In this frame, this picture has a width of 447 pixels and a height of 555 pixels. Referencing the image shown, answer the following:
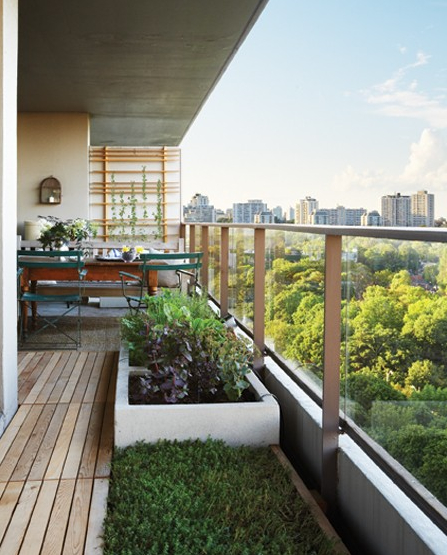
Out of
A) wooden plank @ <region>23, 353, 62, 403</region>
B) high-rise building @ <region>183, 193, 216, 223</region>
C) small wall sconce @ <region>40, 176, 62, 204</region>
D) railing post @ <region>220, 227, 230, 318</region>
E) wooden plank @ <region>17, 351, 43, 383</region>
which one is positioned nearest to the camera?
wooden plank @ <region>23, 353, 62, 403</region>

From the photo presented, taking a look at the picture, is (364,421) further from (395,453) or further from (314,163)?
(314,163)

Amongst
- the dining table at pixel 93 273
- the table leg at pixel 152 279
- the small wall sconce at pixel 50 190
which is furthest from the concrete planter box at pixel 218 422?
the small wall sconce at pixel 50 190

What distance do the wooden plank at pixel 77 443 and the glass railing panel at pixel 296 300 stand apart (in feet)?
3.29

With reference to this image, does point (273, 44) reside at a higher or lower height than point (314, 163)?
higher

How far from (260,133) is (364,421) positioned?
36.8m

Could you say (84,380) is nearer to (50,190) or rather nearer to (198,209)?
(50,190)

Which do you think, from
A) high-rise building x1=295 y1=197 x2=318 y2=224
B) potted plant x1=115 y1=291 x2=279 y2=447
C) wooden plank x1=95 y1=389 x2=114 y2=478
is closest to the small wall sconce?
potted plant x1=115 y1=291 x2=279 y2=447

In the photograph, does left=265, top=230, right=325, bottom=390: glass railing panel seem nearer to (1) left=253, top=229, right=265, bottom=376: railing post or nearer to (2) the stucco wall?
(1) left=253, top=229, right=265, bottom=376: railing post

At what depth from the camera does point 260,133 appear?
125 ft

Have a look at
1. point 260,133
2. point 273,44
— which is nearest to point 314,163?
point 260,133

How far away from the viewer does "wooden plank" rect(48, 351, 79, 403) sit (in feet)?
12.1

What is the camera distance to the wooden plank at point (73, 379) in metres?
3.70

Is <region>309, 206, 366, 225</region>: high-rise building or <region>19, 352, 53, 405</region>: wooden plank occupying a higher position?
<region>309, 206, 366, 225</region>: high-rise building

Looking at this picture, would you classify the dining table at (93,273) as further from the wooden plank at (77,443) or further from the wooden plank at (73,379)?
the wooden plank at (77,443)
